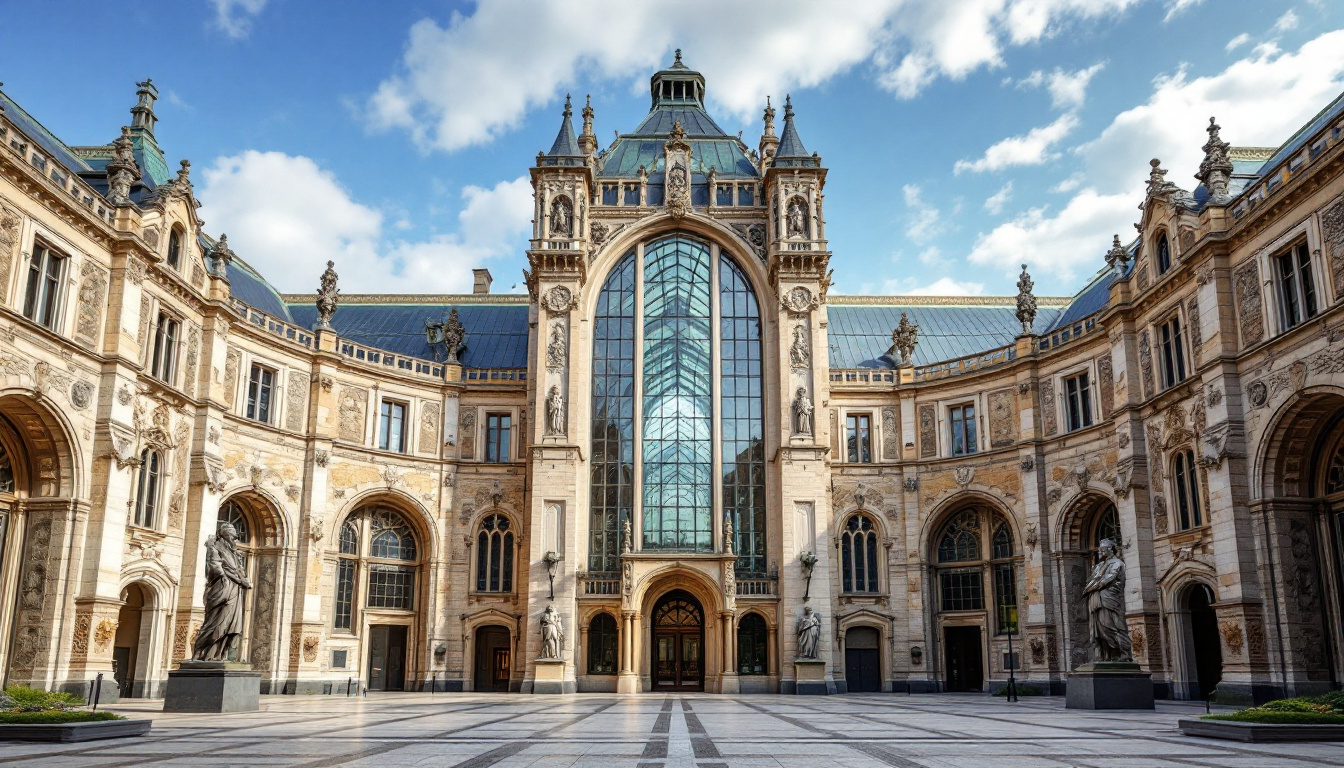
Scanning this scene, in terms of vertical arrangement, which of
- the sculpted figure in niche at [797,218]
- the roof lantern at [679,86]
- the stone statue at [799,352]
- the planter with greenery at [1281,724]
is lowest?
the planter with greenery at [1281,724]

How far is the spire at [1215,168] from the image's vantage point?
111ft

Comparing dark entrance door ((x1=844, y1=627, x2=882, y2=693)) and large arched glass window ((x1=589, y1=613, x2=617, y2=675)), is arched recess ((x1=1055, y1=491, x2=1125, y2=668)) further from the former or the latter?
large arched glass window ((x1=589, y1=613, x2=617, y2=675))

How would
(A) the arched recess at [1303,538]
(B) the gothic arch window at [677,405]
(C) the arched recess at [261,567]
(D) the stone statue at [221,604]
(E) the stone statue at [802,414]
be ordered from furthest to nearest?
1. (B) the gothic arch window at [677,405]
2. (E) the stone statue at [802,414]
3. (C) the arched recess at [261,567]
4. (A) the arched recess at [1303,538]
5. (D) the stone statue at [221,604]

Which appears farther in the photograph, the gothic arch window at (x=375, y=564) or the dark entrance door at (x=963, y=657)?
the dark entrance door at (x=963, y=657)

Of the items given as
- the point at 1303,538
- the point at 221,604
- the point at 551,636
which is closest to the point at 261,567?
the point at 551,636

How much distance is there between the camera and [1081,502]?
42.1 meters

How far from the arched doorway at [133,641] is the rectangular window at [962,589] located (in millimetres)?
33077

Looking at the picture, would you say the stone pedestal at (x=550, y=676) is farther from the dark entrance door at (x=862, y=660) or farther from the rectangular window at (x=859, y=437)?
the rectangular window at (x=859, y=437)

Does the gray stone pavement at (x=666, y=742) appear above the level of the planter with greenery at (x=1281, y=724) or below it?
below

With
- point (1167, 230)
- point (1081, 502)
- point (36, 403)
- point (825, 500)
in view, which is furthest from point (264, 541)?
point (1167, 230)

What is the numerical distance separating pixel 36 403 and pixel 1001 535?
37826 mm

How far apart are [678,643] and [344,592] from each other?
49.1 feet

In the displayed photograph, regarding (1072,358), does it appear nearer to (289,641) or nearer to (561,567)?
(561,567)

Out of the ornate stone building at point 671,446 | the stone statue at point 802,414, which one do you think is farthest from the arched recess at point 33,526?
the stone statue at point 802,414
